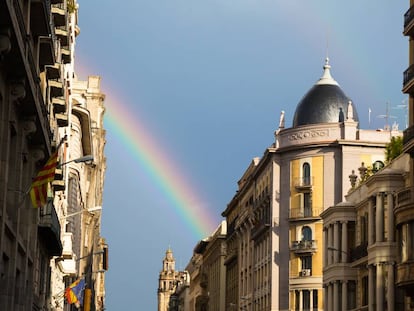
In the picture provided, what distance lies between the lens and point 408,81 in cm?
5362

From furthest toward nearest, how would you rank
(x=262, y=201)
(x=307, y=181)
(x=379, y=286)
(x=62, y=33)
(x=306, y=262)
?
(x=262, y=201) → (x=307, y=181) → (x=306, y=262) → (x=379, y=286) → (x=62, y=33)

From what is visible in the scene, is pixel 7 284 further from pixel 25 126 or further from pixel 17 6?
pixel 17 6

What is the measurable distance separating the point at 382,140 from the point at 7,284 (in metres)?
62.0

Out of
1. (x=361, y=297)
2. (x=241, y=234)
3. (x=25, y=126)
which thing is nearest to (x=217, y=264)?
(x=241, y=234)

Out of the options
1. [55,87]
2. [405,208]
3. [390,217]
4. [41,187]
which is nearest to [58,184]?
[55,87]

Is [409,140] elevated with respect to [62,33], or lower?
lower

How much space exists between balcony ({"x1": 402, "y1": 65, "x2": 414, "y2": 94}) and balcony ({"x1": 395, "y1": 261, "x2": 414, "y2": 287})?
870 centimetres

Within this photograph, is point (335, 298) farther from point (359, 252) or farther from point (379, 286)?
point (379, 286)

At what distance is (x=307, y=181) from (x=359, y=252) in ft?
86.7

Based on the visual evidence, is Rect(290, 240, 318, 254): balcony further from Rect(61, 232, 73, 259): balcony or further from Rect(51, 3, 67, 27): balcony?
Rect(51, 3, 67, 27): balcony

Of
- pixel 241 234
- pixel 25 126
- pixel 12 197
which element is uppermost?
pixel 241 234

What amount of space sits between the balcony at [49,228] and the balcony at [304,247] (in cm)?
4024

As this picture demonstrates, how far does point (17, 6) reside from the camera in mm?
30500

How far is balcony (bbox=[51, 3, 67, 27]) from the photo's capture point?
158 ft
